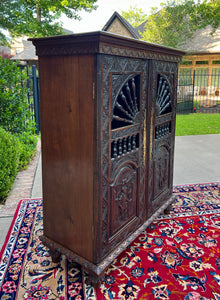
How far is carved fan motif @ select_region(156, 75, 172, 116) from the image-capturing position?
224 cm

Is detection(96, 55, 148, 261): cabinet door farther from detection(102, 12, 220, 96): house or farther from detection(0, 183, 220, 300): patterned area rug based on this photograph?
detection(102, 12, 220, 96): house

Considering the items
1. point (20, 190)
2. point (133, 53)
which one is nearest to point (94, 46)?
point (133, 53)

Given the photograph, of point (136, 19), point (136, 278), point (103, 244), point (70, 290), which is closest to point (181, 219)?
Result: point (136, 278)

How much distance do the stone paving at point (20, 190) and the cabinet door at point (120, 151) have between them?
4.54 ft

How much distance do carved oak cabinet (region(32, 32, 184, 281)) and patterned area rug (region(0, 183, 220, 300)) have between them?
0.52ft

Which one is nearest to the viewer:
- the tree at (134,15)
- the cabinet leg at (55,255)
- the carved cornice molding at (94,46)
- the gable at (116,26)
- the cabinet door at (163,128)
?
the carved cornice molding at (94,46)

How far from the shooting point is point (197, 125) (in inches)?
337

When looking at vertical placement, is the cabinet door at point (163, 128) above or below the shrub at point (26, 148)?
above

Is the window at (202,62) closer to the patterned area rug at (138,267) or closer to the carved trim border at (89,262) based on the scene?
the patterned area rug at (138,267)

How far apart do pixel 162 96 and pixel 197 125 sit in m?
6.67

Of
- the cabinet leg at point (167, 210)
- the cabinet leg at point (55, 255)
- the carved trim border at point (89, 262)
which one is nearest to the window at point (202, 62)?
the cabinet leg at point (167, 210)

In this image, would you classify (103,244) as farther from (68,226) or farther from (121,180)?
(121,180)

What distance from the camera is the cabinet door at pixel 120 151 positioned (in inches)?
61.4

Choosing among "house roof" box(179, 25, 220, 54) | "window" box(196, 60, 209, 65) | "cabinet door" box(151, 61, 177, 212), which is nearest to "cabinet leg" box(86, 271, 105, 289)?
"cabinet door" box(151, 61, 177, 212)
